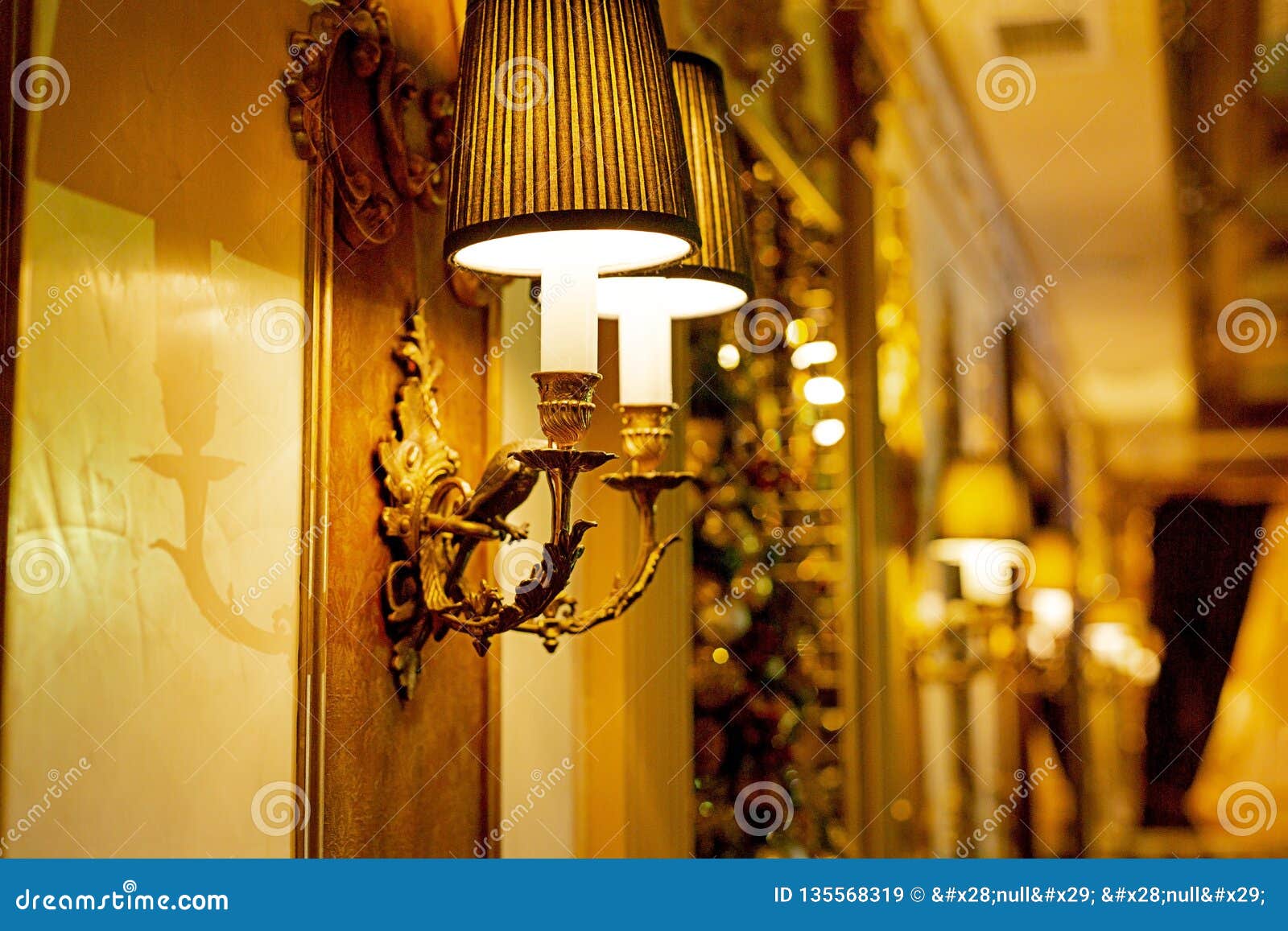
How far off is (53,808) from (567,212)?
0.52m

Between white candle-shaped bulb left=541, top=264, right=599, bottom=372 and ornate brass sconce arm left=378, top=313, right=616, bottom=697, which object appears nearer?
white candle-shaped bulb left=541, top=264, right=599, bottom=372

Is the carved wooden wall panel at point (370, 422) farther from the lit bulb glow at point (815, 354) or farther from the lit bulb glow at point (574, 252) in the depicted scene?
the lit bulb glow at point (815, 354)

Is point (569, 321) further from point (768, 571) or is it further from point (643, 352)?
point (768, 571)

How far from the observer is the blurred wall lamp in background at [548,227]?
92cm

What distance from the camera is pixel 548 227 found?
2.95 feet

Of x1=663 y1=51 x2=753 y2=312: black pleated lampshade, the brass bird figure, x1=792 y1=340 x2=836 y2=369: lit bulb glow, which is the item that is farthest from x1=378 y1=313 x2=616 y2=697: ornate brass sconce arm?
x1=792 y1=340 x2=836 y2=369: lit bulb glow

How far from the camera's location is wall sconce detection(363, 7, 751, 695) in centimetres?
91

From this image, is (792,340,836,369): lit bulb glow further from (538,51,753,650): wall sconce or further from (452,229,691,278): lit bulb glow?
(452,229,691,278): lit bulb glow

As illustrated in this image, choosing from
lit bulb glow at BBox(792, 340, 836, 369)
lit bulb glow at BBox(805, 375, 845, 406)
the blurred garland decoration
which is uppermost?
lit bulb glow at BBox(792, 340, 836, 369)

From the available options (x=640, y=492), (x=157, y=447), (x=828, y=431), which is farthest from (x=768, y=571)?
(x=157, y=447)

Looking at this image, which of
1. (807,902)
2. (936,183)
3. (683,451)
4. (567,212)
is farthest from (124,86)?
(936,183)

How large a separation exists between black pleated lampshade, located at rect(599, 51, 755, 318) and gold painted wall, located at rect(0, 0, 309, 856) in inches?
13.4

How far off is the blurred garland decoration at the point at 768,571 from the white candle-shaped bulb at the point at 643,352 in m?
0.81

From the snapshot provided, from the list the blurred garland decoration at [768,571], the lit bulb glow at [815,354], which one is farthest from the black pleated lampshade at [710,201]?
the lit bulb glow at [815,354]
